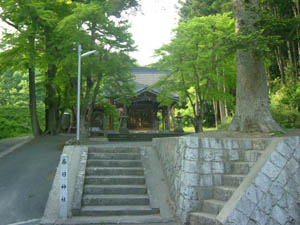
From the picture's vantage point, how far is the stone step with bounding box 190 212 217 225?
190 inches

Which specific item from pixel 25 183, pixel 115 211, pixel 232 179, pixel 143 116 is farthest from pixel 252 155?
pixel 143 116

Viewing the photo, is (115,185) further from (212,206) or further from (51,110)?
(51,110)

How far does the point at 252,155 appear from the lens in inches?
224

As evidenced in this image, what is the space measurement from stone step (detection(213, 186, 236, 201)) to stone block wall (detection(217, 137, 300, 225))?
0.49 metres

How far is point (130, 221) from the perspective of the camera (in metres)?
5.53

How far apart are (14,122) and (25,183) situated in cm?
1829

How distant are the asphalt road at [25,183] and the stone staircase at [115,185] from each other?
1167 millimetres

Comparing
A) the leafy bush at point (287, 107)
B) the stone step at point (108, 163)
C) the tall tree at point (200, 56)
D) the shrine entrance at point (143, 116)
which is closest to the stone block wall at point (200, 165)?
the stone step at point (108, 163)

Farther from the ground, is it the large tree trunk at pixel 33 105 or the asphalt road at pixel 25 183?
the large tree trunk at pixel 33 105

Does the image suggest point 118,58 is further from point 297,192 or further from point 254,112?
point 297,192

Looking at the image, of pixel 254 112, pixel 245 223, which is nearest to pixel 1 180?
pixel 245 223

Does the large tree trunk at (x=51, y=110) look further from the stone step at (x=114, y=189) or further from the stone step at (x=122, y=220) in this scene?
the stone step at (x=122, y=220)

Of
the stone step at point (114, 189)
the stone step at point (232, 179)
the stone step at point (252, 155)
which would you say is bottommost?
the stone step at point (114, 189)

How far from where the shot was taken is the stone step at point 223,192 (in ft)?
16.7
